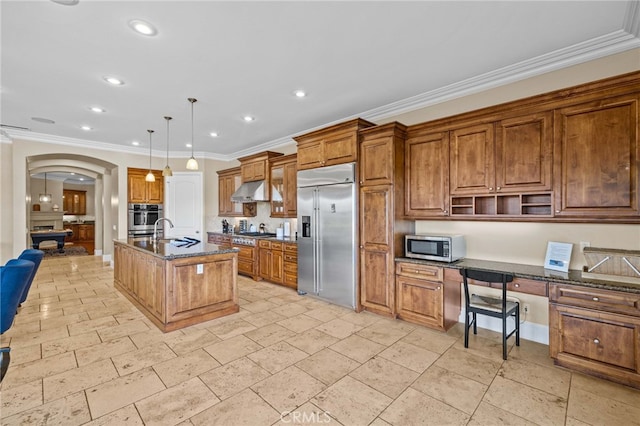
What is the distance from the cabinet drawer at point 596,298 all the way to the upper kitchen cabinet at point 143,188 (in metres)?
7.92

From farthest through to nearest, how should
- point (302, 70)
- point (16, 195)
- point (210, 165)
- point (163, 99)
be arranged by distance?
point (210, 165), point (16, 195), point (163, 99), point (302, 70)

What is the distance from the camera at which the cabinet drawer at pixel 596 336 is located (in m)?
2.30

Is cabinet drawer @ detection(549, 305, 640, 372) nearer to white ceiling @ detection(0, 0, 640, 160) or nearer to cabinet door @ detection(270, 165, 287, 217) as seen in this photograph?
white ceiling @ detection(0, 0, 640, 160)

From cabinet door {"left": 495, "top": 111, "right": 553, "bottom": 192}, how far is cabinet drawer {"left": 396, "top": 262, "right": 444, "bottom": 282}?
112cm

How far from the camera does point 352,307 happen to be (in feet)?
13.6

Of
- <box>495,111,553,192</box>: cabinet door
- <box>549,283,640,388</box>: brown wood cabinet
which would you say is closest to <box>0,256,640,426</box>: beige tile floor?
<box>549,283,640,388</box>: brown wood cabinet

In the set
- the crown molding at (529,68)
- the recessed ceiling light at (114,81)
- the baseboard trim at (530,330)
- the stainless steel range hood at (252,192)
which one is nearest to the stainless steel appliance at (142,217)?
the stainless steel range hood at (252,192)

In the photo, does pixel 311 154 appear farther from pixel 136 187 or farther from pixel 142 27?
pixel 136 187

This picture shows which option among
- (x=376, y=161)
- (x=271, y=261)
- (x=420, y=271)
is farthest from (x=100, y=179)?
(x=420, y=271)

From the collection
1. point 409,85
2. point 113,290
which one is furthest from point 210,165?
point 409,85

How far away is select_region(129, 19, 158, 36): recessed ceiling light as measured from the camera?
2398mm

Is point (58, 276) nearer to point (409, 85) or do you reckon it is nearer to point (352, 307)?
point (352, 307)

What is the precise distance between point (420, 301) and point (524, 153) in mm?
1967

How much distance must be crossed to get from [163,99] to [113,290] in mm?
3515
